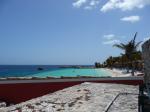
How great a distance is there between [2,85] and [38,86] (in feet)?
5.08

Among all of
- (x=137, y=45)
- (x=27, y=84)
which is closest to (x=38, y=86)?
(x=27, y=84)

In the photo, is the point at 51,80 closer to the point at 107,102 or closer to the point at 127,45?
the point at 107,102

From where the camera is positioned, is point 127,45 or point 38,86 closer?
point 38,86

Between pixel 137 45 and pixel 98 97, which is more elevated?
pixel 137 45

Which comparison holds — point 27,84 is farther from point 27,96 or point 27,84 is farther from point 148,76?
point 148,76

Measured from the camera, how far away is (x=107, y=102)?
6855 millimetres

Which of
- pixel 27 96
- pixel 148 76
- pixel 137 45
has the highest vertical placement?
pixel 137 45

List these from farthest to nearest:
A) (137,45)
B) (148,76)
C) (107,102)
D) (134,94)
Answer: (137,45)
(134,94)
(148,76)
(107,102)

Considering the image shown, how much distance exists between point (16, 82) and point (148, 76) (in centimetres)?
734

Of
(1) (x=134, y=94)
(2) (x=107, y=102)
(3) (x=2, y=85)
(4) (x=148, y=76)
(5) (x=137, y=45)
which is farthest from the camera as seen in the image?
(5) (x=137, y=45)

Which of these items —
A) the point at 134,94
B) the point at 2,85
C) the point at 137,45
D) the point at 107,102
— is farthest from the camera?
the point at 137,45

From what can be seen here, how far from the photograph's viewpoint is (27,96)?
44.0ft

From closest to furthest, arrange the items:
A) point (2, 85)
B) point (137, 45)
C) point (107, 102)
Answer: point (107, 102) < point (2, 85) < point (137, 45)

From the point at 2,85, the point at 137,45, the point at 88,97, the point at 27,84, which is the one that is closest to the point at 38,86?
the point at 27,84
